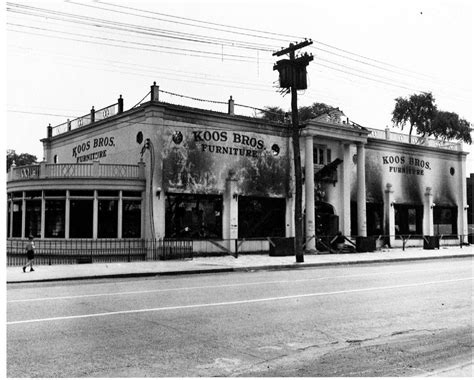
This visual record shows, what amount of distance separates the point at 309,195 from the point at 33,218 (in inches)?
582

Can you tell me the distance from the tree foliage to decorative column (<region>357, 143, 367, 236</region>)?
28.4m

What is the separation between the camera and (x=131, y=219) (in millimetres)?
25734

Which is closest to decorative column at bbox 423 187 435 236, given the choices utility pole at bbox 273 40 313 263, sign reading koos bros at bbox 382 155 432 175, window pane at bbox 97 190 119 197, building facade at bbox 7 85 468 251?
building facade at bbox 7 85 468 251

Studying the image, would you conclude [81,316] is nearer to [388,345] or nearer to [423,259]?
[388,345]

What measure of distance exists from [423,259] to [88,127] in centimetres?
1927

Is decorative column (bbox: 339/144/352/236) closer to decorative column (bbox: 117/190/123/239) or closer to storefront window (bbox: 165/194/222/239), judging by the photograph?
storefront window (bbox: 165/194/222/239)

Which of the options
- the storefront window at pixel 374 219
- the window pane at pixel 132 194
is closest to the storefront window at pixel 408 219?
the storefront window at pixel 374 219

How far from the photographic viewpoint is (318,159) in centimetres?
3309

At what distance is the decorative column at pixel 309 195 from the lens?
30594mm

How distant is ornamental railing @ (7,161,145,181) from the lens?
25489mm

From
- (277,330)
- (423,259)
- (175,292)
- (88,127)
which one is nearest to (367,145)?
(423,259)

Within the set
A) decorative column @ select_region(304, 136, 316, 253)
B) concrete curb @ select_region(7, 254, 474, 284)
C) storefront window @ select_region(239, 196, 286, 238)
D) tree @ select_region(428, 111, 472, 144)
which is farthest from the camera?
tree @ select_region(428, 111, 472, 144)

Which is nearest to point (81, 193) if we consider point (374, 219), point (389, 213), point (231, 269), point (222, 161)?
point (222, 161)

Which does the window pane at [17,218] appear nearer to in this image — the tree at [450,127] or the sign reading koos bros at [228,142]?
the sign reading koos bros at [228,142]
